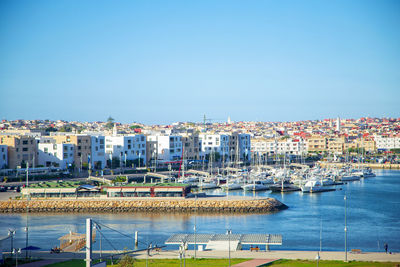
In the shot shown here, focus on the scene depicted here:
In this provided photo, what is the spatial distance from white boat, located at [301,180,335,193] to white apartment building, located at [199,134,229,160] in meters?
21.4

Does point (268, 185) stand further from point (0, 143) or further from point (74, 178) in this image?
point (0, 143)

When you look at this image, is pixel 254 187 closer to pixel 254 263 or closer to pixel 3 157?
pixel 3 157

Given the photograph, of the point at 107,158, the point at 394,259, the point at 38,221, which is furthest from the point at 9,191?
the point at 394,259

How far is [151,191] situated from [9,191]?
11101mm

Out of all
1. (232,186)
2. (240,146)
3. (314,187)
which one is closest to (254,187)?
(232,186)

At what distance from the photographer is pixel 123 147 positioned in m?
60.7

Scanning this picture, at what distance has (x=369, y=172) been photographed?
67.1 meters

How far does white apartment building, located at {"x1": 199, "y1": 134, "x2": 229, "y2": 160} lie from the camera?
73.9 meters

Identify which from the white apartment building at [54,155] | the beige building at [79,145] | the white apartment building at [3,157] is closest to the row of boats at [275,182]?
the beige building at [79,145]

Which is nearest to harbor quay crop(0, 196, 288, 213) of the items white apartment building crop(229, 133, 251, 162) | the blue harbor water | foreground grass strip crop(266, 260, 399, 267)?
the blue harbor water

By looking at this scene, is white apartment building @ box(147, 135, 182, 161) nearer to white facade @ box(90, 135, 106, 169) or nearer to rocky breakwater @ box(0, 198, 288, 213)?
white facade @ box(90, 135, 106, 169)

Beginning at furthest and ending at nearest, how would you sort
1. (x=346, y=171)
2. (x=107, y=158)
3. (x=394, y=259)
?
(x=346, y=171), (x=107, y=158), (x=394, y=259)

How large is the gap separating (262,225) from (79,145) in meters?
28.7

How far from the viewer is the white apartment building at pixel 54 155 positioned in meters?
54.1
